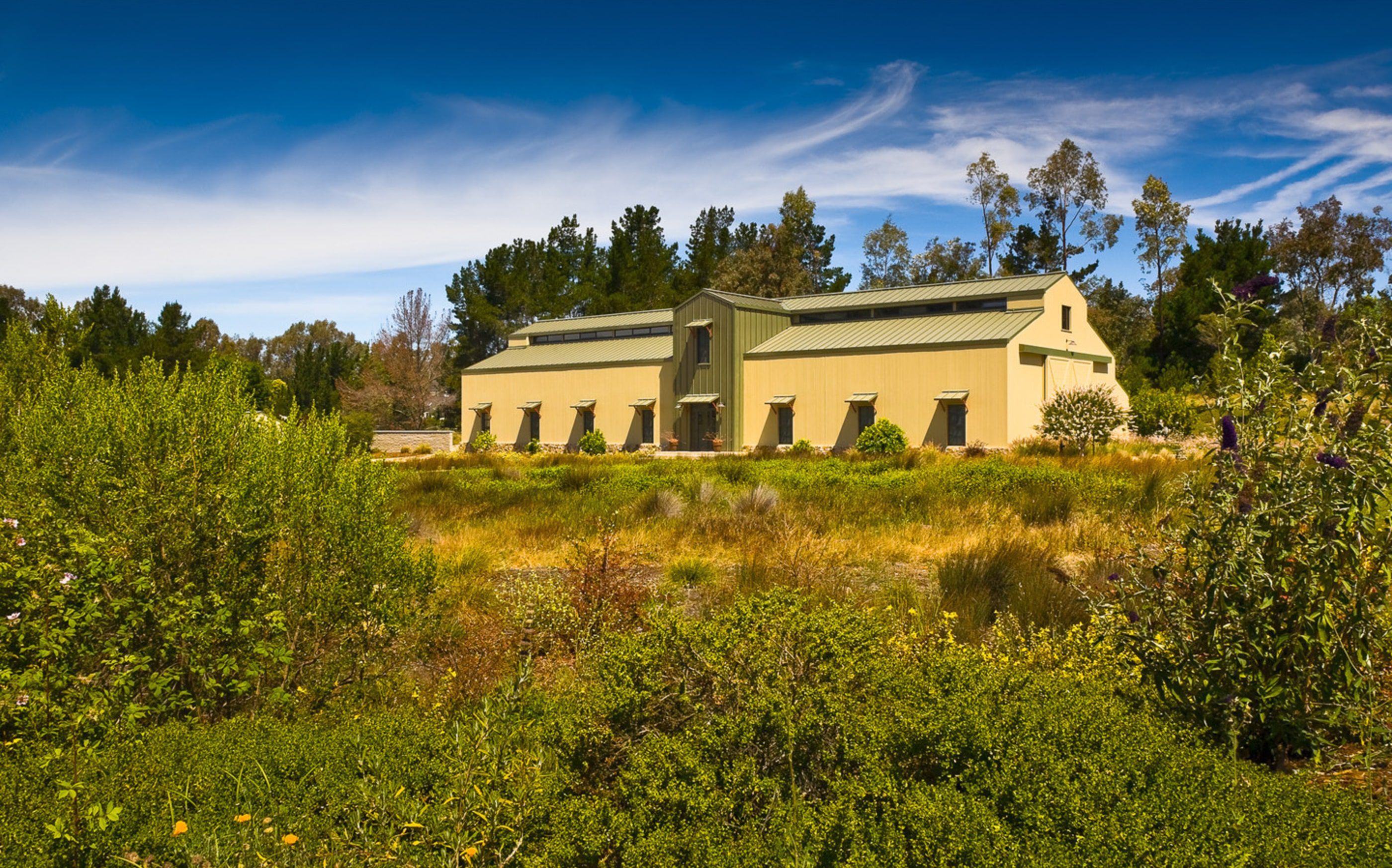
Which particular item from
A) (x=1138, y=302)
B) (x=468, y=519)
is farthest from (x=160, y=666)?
(x=1138, y=302)

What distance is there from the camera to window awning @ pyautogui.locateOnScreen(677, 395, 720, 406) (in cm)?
3622

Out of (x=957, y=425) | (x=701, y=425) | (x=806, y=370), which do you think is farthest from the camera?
(x=701, y=425)

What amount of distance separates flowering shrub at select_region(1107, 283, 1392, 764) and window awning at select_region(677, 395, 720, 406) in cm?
3167

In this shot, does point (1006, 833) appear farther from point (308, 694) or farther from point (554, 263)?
point (554, 263)

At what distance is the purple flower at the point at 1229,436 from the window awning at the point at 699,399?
31.9 m

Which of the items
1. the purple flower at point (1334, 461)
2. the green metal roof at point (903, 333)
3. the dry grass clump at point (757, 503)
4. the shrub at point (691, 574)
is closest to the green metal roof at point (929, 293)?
the green metal roof at point (903, 333)

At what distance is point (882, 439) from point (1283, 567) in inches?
1018

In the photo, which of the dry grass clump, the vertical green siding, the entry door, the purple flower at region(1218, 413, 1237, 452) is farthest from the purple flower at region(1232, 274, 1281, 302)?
the entry door

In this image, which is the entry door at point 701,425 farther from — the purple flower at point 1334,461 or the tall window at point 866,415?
the purple flower at point 1334,461

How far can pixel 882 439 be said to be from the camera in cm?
2994

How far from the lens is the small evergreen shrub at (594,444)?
3744 cm

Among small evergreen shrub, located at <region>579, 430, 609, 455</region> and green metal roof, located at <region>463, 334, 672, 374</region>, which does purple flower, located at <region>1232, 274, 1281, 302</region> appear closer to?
small evergreen shrub, located at <region>579, 430, 609, 455</region>

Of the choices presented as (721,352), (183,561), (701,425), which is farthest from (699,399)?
(183,561)

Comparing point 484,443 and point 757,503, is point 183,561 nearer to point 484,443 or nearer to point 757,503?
point 757,503
